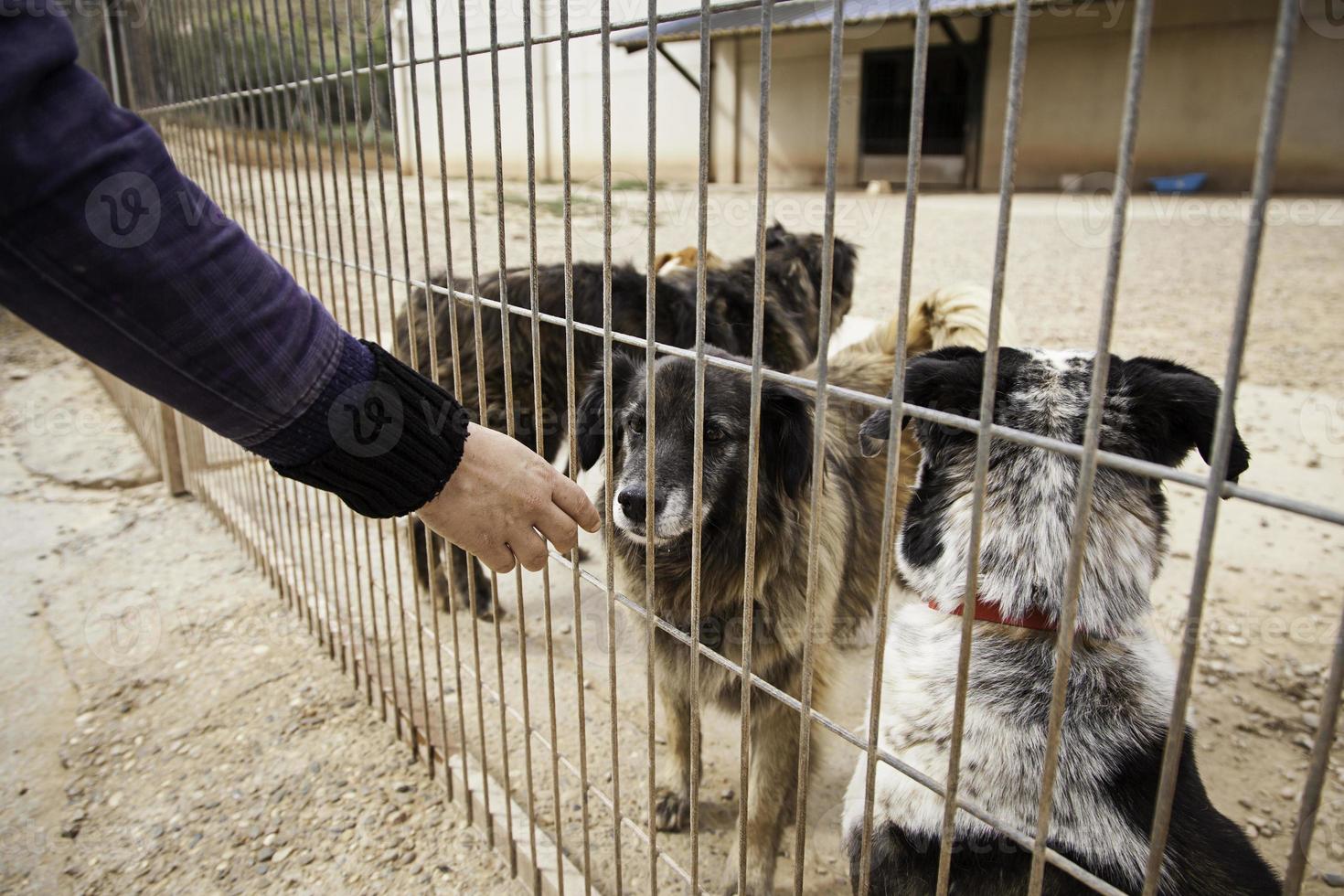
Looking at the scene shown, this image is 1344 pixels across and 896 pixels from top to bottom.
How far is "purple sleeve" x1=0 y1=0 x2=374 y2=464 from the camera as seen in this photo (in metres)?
0.79

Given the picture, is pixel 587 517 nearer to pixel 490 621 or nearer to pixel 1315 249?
pixel 490 621

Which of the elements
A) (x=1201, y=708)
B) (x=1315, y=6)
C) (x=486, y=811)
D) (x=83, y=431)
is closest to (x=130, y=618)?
(x=486, y=811)

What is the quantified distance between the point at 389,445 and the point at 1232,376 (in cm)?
88

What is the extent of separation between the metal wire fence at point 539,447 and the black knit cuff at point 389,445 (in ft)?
0.79

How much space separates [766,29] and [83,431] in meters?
5.77

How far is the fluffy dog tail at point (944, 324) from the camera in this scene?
10.3ft

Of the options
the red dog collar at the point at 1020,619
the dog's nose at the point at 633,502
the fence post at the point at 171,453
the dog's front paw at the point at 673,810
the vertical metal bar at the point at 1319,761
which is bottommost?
the dog's front paw at the point at 673,810

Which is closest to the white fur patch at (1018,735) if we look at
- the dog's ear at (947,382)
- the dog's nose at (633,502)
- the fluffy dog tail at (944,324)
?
the dog's ear at (947,382)

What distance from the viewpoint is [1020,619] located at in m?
1.35

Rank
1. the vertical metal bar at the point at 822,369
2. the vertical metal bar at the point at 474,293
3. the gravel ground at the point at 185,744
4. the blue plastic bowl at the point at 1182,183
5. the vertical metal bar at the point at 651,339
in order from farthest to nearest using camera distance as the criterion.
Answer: the blue plastic bowl at the point at 1182,183, the gravel ground at the point at 185,744, the vertical metal bar at the point at 474,293, the vertical metal bar at the point at 651,339, the vertical metal bar at the point at 822,369

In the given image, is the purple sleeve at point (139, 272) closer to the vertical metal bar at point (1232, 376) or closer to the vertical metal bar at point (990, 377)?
the vertical metal bar at point (990, 377)

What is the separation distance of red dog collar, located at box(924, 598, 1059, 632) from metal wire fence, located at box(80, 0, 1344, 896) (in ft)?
0.89

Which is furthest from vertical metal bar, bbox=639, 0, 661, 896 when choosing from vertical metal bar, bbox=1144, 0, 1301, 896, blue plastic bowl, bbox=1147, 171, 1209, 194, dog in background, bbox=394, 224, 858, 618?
blue plastic bowl, bbox=1147, 171, 1209, 194

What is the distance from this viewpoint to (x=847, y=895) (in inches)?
84.4
